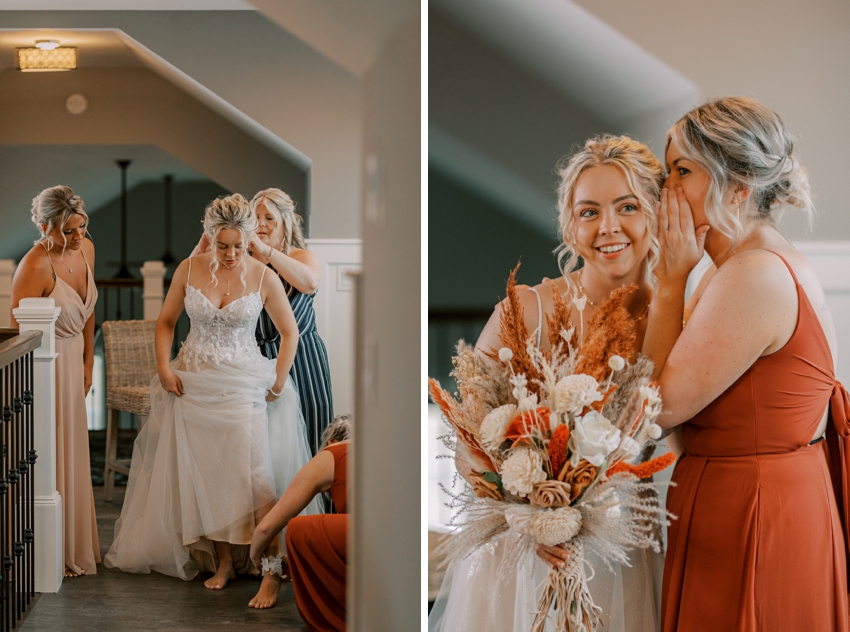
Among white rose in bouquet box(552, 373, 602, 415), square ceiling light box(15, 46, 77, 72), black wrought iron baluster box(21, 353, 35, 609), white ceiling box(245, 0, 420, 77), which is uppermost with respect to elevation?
white ceiling box(245, 0, 420, 77)

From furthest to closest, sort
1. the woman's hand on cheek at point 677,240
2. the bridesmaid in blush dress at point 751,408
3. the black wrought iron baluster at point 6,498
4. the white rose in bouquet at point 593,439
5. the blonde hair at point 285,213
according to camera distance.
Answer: the blonde hair at point 285,213 < the black wrought iron baluster at point 6,498 < the woman's hand on cheek at point 677,240 < the bridesmaid in blush dress at point 751,408 < the white rose in bouquet at point 593,439

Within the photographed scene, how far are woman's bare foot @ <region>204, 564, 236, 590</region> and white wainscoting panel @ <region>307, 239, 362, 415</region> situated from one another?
597 mm

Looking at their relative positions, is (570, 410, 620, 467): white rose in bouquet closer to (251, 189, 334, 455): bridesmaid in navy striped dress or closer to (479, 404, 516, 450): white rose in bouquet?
(479, 404, 516, 450): white rose in bouquet

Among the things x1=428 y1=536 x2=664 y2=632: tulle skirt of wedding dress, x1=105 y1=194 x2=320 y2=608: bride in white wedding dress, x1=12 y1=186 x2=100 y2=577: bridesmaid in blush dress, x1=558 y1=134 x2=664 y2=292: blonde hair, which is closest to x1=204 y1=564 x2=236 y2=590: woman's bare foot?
x1=105 y1=194 x2=320 y2=608: bride in white wedding dress

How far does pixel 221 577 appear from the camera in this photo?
2363 millimetres

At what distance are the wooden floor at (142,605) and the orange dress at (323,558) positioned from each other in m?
0.06

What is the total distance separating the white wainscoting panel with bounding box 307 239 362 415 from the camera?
228 centimetres

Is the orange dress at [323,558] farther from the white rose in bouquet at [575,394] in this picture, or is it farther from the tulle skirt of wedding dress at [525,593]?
the white rose in bouquet at [575,394]

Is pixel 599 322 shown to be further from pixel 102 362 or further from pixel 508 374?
pixel 102 362

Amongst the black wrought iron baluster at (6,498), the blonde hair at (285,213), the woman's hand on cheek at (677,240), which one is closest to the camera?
the woman's hand on cheek at (677,240)

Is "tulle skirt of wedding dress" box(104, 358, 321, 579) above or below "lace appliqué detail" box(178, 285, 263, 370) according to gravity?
below

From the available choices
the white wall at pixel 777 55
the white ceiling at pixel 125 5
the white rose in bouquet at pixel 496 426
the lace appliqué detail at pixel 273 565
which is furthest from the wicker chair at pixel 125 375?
the white wall at pixel 777 55

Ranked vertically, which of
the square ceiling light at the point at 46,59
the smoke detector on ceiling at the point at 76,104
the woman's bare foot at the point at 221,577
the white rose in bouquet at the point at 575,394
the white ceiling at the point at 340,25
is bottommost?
the woman's bare foot at the point at 221,577

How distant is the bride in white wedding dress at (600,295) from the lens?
1946mm
